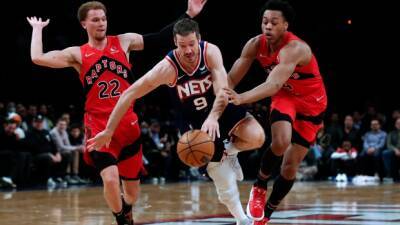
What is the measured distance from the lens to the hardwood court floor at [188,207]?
8562mm

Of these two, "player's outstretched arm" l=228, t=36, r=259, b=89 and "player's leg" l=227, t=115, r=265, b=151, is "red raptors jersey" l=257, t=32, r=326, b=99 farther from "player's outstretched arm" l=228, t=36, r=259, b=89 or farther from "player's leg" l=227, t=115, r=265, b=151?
"player's leg" l=227, t=115, r=265, b=151

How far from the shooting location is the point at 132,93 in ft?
21.0

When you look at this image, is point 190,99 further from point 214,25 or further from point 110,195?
point 214,25

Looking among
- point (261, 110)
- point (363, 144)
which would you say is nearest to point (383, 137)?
point (363, 144)

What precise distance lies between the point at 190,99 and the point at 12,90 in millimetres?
14582

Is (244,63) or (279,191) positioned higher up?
(244,63)

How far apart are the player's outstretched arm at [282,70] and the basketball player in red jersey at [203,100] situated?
0.22m

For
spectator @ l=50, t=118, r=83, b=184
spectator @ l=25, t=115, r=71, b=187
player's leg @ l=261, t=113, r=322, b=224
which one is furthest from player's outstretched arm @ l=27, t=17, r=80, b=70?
spectator @ l=50, t=118, r=83, b=184

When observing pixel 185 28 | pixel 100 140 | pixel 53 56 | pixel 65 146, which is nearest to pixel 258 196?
pixel 100 140

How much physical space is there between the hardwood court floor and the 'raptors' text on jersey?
1818 mm

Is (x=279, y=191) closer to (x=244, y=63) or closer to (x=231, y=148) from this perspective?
(x=231, y=148)

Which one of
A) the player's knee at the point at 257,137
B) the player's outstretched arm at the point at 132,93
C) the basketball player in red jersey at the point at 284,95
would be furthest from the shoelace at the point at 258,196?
the player's outstretched arm at the point at 132,93

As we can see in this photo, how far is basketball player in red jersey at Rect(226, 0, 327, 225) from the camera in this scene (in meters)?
7.16

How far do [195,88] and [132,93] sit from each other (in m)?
0.56
